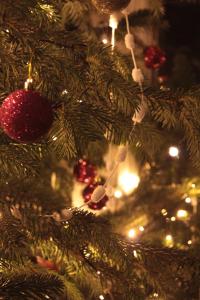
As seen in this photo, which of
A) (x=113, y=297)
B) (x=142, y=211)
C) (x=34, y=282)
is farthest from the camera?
(x=142, y=211)

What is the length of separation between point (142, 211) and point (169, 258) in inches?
23.0

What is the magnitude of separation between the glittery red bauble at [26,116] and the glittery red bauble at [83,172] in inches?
23.4

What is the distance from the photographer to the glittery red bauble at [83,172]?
1090 mm

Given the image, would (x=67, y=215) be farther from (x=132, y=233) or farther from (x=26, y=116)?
(x=132, y=233)

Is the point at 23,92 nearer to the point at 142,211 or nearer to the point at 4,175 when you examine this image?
the point at 4,175

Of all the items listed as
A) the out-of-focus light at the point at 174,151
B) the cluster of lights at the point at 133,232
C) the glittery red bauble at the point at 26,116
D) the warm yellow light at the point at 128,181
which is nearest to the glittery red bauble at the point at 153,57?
the out-of-focus light at the point at 174,151

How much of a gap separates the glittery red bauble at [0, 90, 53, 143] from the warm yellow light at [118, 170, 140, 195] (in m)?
0.85

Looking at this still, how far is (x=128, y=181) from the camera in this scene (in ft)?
4.51

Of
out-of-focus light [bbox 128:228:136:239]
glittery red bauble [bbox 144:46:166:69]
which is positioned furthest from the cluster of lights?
glittery red bauble [bbox 144:46:166:69]

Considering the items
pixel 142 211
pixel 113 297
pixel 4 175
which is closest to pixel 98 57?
pixel 4 175

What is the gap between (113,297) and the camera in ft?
2.30

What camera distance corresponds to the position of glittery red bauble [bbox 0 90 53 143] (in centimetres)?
48

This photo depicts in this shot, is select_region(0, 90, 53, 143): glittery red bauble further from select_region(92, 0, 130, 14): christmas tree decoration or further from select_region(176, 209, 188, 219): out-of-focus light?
select_region(176, 209, 188, 219): out-of-focus light

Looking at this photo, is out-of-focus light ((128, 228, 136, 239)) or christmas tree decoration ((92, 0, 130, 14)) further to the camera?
out-of-focus light ((128, 228, 136, 239))
